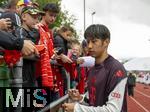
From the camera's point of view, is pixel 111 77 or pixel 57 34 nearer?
pixel 111 77

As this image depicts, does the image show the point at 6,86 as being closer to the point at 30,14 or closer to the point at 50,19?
the point at 30,14

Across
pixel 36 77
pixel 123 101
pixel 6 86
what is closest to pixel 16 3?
pixel 36 77

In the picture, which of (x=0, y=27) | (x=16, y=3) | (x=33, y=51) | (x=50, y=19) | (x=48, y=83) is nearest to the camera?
(x=33, y=51)

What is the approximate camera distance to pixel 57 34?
5.61 meters

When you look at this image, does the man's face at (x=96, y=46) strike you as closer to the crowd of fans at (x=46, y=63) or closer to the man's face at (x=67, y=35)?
the crowd of fans at (x=46, y=63)

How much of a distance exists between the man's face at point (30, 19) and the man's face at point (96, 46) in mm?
1218

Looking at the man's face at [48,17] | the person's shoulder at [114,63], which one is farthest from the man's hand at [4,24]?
the man's face at [48,17]

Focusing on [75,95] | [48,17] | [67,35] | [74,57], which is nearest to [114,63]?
[75,95]

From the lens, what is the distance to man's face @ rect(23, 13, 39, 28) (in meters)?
4.37

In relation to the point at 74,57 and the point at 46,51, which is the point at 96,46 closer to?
the point at 46,51

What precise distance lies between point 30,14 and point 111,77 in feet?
5.03

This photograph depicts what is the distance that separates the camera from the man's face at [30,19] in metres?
4.37

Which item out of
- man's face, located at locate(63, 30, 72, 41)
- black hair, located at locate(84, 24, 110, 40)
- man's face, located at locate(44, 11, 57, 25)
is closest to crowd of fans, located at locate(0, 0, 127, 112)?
black hair, located at locate(84, 24, 110, 40)

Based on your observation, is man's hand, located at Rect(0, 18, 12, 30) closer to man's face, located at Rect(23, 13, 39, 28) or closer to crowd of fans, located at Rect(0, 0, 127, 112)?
crowd of fans, located at Rect(0, 0, 127, 112)
